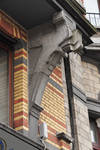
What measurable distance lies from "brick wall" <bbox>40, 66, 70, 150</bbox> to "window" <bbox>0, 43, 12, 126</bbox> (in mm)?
845

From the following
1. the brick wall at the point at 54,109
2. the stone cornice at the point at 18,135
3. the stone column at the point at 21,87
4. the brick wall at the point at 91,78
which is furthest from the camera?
the brick wall at the point at 91,78

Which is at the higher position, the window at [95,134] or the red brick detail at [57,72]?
the red brick detail at [57,72]

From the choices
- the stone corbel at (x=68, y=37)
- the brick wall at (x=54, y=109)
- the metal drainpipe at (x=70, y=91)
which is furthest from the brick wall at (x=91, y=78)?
the stone corbel at (x=68, y=37)

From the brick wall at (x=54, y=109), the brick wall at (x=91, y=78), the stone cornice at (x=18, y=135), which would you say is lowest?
the stone cornice at (x=18, y=135)

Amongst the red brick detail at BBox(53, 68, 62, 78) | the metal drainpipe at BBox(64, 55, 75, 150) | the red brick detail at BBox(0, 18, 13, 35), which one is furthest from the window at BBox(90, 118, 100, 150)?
the red brick detail at BBox(0, 18, 13, 35)

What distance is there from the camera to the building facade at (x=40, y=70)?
30.3 ft

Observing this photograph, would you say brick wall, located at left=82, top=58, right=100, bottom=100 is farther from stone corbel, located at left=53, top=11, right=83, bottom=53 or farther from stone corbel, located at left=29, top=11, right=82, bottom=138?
stone corbel, located at left=53, top=11, right=83, bottom=53

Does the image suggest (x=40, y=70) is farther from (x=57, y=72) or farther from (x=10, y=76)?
(x=57, y=72)

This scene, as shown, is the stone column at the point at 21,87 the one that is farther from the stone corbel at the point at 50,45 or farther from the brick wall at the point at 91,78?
the brick wall at the point at 91,78

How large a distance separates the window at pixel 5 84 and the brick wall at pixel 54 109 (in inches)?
33.3

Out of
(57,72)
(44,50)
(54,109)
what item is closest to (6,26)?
(44,50)

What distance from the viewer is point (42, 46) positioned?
10.1 m

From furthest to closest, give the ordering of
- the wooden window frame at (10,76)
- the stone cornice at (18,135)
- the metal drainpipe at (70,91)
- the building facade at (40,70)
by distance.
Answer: the metal drainpipe at (70,91), the building facade at (40,70), the wooden window frame at (10,76), the stone cornice at (18,135)

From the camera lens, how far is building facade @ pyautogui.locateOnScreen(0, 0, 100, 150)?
9.23 m
